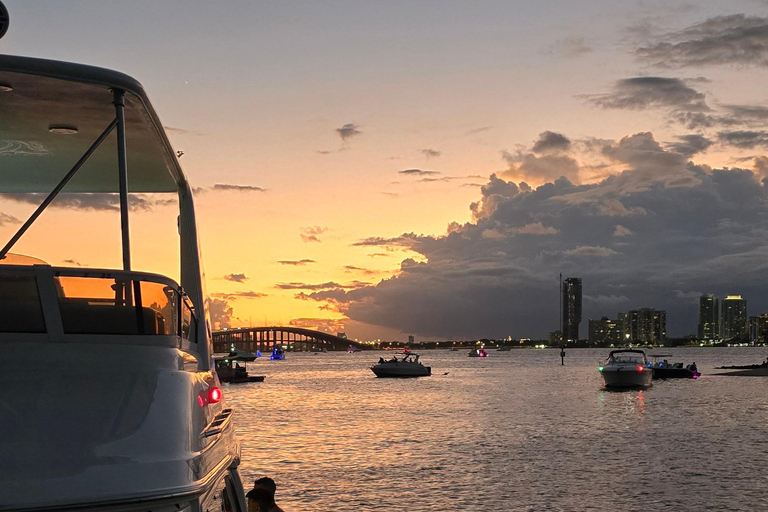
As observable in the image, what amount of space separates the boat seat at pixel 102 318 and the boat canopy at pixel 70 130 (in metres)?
1.24

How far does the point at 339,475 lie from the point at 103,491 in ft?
124

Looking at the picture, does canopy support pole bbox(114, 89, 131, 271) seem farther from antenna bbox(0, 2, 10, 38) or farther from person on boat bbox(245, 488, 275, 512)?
person on boat bbox(245, 488, 275, 512)

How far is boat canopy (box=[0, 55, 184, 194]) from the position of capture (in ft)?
14.7

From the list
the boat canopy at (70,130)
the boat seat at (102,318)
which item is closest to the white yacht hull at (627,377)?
the boat canopy at (70,130)

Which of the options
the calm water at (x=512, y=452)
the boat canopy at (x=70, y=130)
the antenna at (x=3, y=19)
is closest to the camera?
the boat canopy at (x=70, y=130)

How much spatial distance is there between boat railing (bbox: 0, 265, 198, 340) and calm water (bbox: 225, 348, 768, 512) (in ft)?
93.8

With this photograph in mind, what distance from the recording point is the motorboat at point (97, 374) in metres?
3.23

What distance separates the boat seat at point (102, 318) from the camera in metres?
3.85

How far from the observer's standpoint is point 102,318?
3951mm

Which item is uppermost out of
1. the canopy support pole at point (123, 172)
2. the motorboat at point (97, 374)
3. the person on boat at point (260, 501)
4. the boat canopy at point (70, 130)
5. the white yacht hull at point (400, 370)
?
the boat canopy at point (70, 130)

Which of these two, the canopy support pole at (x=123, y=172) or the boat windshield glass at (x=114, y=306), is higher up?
the canopy support pole at (x=123, y=172)

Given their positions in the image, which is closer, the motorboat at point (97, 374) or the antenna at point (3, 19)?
the motorboat at point (97, 374)

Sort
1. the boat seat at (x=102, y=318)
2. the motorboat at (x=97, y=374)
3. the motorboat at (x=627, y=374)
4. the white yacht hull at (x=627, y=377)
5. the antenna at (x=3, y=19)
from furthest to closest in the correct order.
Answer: the white yacht hull at (x=627, y=377) < the motorboat at (x=627, y=374) < the antenna at (x=3, y=19) < the boat seat at (x=102, y=318) < the motorboat at (x=97, y=374)

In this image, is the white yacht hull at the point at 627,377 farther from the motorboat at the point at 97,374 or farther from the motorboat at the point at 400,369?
the motorboat at the point at 97,374
